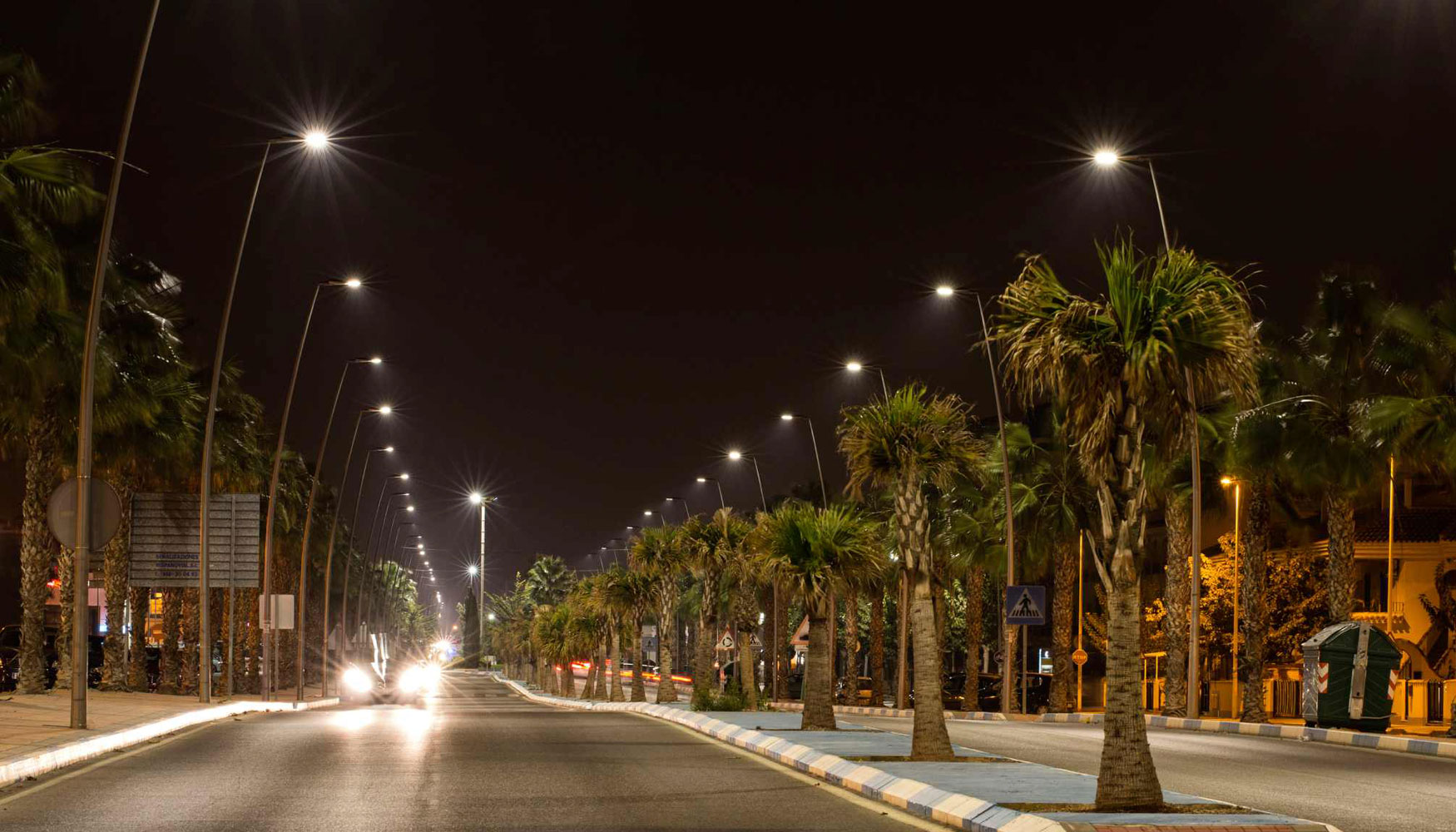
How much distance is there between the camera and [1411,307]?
33.5m

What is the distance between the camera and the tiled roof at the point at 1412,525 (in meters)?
52.3

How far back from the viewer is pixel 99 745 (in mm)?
21719

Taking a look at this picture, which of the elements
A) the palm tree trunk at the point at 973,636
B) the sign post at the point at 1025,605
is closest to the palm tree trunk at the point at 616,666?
the palm tree trunk at the point at 973,636

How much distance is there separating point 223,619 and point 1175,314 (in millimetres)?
62287

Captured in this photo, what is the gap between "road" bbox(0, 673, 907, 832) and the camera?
46.8ft

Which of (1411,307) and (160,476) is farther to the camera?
(160,476)

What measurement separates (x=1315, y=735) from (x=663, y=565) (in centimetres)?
2786

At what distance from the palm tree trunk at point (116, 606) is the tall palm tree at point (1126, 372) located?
36699 millimetres

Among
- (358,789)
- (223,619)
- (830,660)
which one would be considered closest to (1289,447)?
(830,660)

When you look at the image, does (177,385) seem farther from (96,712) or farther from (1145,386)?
(1145,386)

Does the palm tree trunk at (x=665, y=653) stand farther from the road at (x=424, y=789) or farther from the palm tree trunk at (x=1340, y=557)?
the road at (x=424, y=789)

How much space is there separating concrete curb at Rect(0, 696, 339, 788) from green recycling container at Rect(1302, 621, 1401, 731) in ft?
68.4

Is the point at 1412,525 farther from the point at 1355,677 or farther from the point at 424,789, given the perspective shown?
the point at 424,789

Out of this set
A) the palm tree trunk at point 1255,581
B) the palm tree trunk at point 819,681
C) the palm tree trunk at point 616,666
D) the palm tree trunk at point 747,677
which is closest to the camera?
the palm tree trunk at point 819,681
